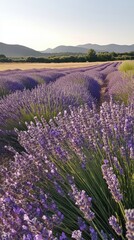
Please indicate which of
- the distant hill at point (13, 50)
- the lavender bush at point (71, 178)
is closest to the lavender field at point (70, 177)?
the lavender bush at point (71, 178)

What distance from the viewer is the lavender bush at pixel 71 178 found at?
137 centimetres

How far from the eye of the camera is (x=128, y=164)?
70.5 inches

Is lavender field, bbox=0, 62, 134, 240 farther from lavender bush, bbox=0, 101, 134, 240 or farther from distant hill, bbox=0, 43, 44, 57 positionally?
distant hill, bbox=0, 43, 44, 57

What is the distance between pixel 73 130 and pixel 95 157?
210 mm

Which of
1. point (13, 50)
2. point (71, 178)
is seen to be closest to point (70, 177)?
point (71, 178)

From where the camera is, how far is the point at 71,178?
5.41 feet

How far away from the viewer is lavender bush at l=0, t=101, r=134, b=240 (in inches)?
53.9

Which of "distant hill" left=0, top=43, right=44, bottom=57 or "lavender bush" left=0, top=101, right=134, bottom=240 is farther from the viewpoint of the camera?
"distant hill" left=0, top=43, right=44, bottom=57

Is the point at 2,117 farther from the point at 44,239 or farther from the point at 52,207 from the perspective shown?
the point at 44,239

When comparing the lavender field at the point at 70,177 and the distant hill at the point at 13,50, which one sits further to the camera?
the distant hill at the point at 13,50

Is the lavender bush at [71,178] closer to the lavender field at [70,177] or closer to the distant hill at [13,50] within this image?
the lavender field at [70,177]

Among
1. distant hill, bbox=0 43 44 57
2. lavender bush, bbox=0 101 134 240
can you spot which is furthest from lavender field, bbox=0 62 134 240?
distant hill, bbox=0 43 44 57

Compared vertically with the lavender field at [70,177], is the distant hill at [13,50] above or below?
above

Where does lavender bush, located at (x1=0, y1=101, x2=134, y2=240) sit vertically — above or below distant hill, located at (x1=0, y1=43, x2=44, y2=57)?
below
